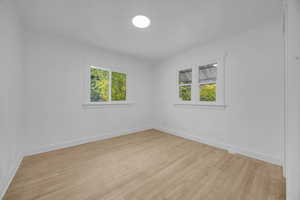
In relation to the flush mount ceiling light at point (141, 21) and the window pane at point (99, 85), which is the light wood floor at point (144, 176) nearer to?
the window pane at point (99, 85)

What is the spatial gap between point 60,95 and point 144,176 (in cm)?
243

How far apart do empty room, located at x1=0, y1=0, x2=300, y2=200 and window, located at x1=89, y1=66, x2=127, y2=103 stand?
4 cm

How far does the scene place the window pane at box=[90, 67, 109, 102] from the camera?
3.07 metres

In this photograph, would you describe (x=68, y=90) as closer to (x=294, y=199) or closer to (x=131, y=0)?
(x=131, y=0)

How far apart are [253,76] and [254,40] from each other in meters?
0.68

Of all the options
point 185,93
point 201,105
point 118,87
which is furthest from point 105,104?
point 201,105

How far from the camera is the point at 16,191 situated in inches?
53.3

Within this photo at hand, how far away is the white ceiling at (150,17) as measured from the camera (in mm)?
1686

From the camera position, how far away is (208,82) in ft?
9.40

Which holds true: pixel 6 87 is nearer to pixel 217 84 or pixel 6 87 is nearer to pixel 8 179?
pixel 8 179

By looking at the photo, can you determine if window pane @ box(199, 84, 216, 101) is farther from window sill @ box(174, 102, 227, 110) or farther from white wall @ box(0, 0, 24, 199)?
white wall @ box(0, 0, 24, 199)

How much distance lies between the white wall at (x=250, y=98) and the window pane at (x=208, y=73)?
0.71ft

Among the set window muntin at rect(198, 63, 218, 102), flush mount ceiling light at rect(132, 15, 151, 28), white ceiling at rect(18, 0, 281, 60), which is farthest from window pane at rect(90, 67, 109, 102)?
window muntin at rect(198, 63, 218, 102)

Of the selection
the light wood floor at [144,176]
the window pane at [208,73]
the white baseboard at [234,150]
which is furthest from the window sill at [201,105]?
the light wood floor at [144,176]
